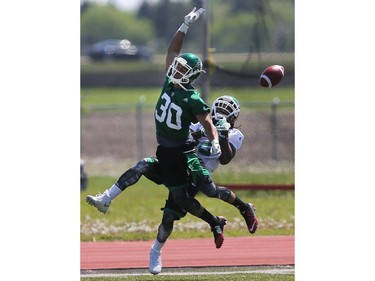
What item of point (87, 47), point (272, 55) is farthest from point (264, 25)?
point (87, 47)

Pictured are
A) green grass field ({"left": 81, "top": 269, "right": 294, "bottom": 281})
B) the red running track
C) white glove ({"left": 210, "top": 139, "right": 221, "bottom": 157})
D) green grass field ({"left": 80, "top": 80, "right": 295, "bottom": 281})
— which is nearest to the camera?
white glove ({"left": 210, "top": 139, "right": 221, "bottom": 157})

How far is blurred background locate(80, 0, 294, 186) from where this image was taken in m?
19.3

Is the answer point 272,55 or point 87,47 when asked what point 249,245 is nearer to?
point 272,55

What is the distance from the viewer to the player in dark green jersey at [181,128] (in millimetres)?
10242

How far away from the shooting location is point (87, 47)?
194ft

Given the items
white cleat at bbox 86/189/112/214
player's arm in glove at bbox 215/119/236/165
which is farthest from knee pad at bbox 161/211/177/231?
player's arm in glove at bbox 215/119/236/165

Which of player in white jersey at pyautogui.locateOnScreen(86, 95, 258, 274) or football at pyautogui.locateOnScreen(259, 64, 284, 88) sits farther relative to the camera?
football at pyautogui.locateOnScreen(259, 64, 284, 88)

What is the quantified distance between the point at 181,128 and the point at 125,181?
0.78 metres

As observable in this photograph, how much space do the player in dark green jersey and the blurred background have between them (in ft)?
25.9

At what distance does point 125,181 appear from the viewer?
10617 mm

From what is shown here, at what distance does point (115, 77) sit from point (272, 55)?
31.0 m

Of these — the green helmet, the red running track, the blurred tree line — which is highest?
the green helmet

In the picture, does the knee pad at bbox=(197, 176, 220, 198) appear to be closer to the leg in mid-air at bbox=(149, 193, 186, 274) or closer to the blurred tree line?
the leg in mid-air at bbox=(149, 193, 186, 274)

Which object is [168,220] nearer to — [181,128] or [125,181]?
[125,181]
